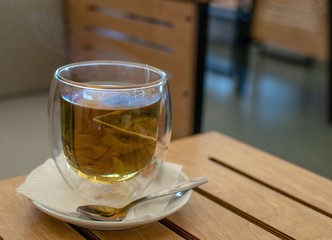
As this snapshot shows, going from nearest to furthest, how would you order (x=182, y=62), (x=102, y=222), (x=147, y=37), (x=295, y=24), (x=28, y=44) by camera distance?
(x=102, y=222)
(x=28, y=44)
(x=182, y=62)
(x=147, y=37)
(x=295, y=24)

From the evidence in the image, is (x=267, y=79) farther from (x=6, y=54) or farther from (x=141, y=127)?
(x=141, y=127)

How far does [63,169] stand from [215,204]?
8.4 inches

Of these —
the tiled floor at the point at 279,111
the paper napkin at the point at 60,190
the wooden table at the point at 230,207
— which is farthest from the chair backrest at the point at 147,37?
the paper napkin at the point at 60,190

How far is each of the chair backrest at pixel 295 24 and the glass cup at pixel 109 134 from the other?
5.77 feet

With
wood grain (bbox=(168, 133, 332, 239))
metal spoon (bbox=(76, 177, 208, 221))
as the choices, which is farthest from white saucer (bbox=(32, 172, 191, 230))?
wood grain (bbox=(168, 133, 332, 239))

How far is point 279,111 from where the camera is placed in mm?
2705

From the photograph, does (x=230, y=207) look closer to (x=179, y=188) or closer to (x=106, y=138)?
(x=179, y=188)

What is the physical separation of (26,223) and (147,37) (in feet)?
3.98

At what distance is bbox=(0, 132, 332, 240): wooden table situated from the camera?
0.66 metres

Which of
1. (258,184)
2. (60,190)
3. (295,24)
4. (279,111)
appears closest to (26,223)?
(60,190)

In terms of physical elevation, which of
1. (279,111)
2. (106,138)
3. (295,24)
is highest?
(106,138)

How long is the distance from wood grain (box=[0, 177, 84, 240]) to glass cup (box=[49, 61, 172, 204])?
63 millimetres

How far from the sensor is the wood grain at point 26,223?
637mm

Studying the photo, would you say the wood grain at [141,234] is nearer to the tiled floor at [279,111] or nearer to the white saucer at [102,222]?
the white saucer at [102,222]
